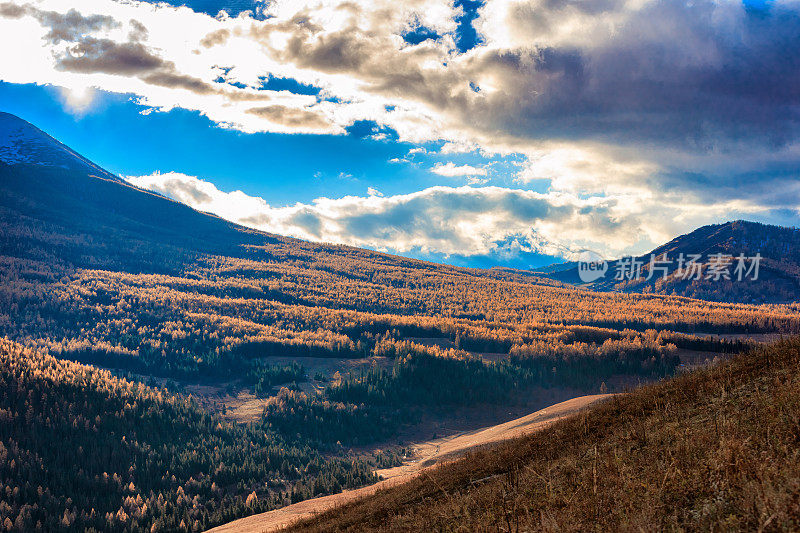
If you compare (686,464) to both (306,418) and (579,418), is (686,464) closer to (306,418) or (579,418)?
(579,418)

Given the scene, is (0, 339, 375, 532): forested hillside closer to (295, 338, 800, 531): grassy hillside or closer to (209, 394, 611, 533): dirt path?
(209, 394, 611, 533): dirt path

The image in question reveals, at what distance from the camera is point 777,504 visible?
908 cm

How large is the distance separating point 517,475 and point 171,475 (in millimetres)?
101807

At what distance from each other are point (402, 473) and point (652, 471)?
4269 cm

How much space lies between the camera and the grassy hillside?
10922mm

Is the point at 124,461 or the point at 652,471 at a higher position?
the point at 652,471

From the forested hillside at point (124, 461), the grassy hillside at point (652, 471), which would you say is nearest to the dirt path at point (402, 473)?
the grassy hillside at point (652, 471)

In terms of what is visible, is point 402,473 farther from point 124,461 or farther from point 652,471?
point 124,461

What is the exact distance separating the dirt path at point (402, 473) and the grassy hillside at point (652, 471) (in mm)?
9283

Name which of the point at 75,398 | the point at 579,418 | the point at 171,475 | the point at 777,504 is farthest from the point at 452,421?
the point at 777,504

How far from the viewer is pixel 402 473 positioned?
53.2m

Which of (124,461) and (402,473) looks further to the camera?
(124,461)

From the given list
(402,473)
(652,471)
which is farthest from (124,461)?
(652,471)

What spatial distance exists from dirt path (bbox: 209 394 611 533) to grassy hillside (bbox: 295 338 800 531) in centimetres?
928
